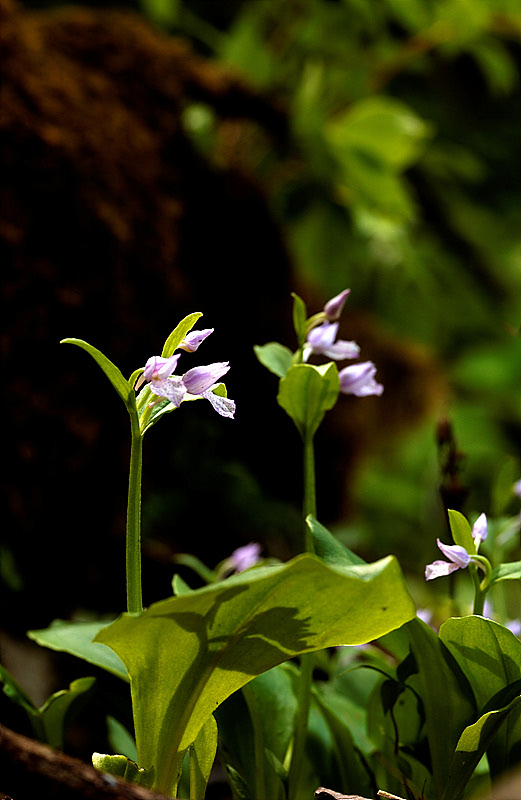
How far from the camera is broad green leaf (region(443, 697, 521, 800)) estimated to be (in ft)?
1.35

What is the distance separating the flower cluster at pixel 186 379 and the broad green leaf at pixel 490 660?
216 millimetres

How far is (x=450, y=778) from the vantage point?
45 cm

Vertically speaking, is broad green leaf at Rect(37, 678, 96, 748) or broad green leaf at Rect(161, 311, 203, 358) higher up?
broad green leaf at Rect(161, 311, 203, 358)

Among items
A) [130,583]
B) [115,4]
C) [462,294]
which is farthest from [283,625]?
[462,294]

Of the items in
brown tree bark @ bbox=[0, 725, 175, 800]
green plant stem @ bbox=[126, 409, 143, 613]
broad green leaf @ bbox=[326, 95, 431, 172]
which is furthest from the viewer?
broad green leaf @ bbox=[326, 95, 431, 172]

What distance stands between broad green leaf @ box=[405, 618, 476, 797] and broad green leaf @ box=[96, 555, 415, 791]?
0.07 metres

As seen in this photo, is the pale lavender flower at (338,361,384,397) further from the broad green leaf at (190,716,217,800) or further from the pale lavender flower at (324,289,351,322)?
the broad green leaf at (190,716,217,800)

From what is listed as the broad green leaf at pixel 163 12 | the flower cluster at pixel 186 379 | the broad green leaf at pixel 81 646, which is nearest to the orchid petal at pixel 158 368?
the flower cluster at pixel 186 379

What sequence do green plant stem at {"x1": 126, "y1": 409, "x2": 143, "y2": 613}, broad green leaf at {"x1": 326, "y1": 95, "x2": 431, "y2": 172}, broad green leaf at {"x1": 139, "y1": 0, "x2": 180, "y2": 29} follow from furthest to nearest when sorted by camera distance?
broad green leaf at {"x1": 139, "y1": 0, "x2": 180, "y2": 29} → broad green leaf at {"x1": 326, "y1": 95, "x2": 431, "y2": 172} → green plant stem at {"x1": 126, "y1": 409, "x2": 143, "y2": 613}

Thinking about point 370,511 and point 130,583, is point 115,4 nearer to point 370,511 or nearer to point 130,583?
point 370,511

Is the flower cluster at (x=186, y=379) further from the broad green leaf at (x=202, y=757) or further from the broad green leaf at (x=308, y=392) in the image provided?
the broad green leaf at (x=202, y=757)

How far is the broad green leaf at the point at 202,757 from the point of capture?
0.44 m

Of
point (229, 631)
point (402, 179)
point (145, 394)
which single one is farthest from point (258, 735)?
point (402, 179)

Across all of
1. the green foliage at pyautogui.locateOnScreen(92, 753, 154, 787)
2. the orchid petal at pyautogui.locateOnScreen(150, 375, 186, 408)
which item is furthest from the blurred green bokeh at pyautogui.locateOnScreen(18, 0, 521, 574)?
the green foliage at pyautogui.locateOnScreen(92, 753, 154, 787)
